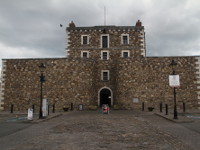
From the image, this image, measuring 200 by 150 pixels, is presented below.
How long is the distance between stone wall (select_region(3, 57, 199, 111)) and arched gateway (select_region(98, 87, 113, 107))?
41.0 inches

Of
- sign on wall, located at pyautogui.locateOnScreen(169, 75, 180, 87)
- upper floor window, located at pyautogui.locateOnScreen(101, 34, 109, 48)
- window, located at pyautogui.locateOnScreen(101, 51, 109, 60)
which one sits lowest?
sign on wall, located at pyautogui.locateOnScreen(169, 75, 180, 87)

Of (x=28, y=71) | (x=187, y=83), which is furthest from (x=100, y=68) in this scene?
(x=187, y=83)

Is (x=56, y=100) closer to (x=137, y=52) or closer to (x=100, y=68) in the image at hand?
(x=100, y=68)

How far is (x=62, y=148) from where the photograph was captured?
6023 mm

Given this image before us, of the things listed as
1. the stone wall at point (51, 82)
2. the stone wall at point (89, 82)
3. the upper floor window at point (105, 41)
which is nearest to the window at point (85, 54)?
the upper floor window at point (105, 41)

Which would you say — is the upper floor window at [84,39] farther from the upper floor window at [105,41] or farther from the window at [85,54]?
the upper floor window at [105,41]

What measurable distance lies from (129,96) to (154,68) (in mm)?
4384

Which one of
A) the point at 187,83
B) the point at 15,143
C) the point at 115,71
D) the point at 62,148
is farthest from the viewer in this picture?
the point at 115,71

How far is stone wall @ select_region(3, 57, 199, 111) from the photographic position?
72.1 feet

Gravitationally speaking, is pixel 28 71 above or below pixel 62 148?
above

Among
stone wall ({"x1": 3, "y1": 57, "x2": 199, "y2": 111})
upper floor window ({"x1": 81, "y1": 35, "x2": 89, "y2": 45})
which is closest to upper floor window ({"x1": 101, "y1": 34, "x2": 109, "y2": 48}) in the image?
upper floor window ({"x1": 81, "y1": 35, "x2": 89, "y2": 45})

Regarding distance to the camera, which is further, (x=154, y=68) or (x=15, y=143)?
(x=154, y=68)

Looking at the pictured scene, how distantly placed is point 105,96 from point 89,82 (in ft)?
14.2

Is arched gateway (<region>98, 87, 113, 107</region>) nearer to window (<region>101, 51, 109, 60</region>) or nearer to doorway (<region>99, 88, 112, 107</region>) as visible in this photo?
doorway (<region>99, 88, 112, 107</region>)
